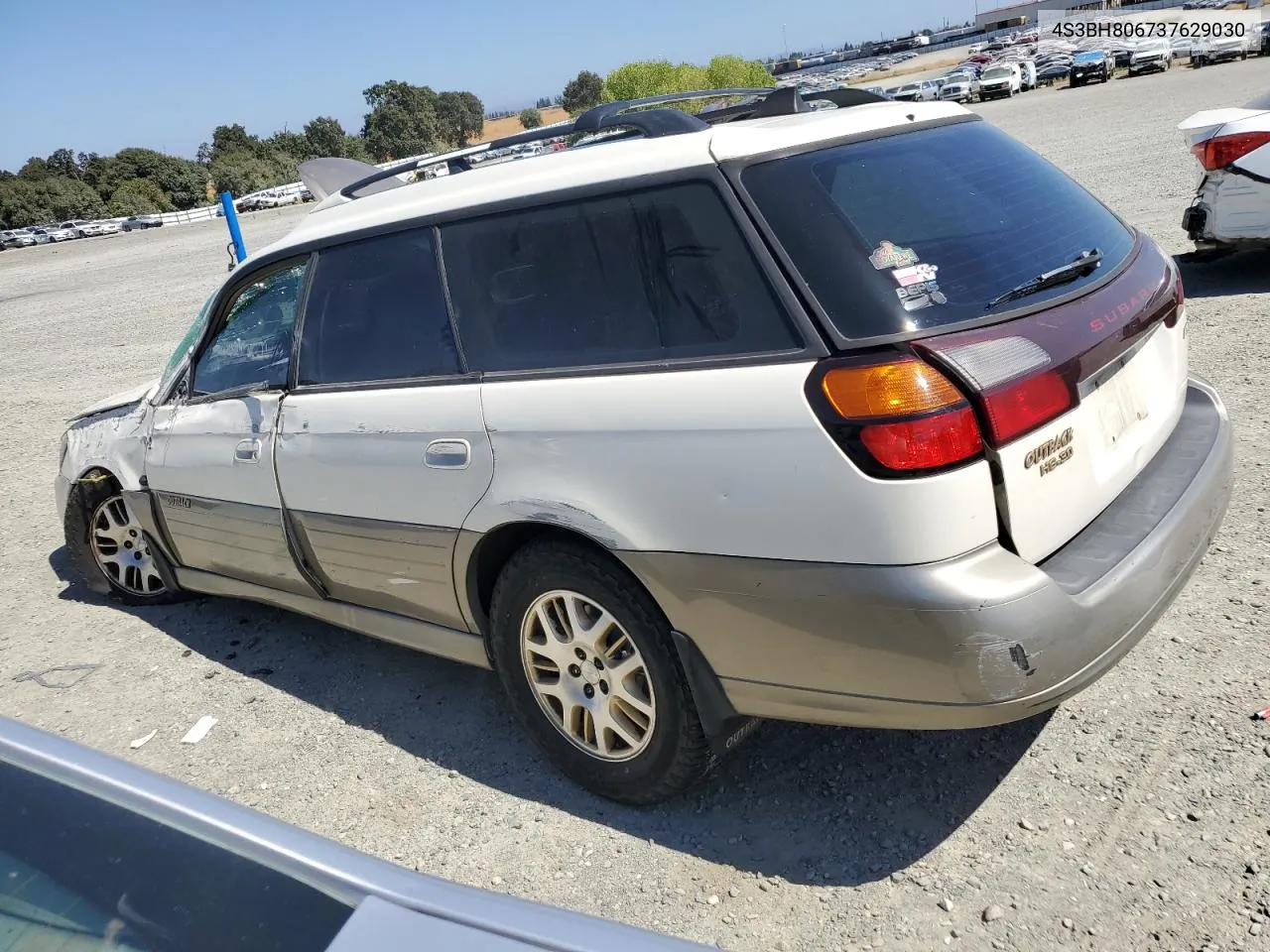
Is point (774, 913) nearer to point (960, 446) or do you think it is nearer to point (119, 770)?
point (960, 446)

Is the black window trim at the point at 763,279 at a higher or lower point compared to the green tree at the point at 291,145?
lower

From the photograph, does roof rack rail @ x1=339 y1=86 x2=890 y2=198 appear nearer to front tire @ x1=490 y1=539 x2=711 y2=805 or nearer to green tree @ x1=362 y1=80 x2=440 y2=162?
front tire @ x1=490 y1=539 x2=711 y2=805

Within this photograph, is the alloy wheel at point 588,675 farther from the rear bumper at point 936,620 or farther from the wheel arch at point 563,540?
the rear bumper at point 936,620

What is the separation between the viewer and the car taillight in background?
2.36m

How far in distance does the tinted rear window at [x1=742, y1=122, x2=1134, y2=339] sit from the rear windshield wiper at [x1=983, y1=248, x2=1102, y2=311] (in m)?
0.02

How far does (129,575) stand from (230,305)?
1894mm

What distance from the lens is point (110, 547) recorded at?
5.44 m

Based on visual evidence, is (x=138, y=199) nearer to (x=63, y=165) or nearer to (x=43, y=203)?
(x=43, y=203)

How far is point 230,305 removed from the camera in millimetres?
4363

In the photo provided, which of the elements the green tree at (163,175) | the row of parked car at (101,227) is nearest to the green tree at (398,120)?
the green tree at (163,175)

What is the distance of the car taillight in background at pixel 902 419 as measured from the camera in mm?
2357

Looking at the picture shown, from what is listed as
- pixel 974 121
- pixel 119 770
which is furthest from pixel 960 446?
pixel 119 770

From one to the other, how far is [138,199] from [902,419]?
3033 inches

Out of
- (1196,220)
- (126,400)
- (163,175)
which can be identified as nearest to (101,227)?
(163,175)
